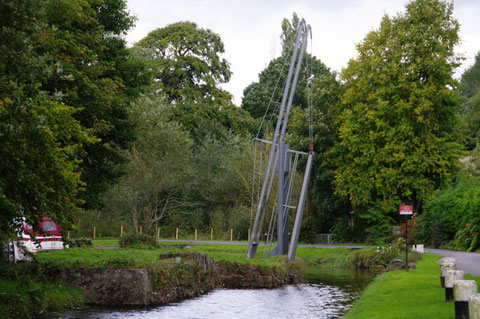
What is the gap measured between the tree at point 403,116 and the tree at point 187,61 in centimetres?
2592

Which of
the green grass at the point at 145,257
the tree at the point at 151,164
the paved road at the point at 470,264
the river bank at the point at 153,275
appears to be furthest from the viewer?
the tree at the point at 151,164

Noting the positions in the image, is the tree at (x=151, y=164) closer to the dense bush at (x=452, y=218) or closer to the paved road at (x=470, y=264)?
the dense bush at (x=452, y=218)

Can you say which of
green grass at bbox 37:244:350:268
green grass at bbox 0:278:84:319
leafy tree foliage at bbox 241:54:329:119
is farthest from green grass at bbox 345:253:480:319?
leafy tree foliage at bbox 241:54:329:119

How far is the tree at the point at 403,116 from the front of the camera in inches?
1668

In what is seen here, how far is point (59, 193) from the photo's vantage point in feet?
48.1

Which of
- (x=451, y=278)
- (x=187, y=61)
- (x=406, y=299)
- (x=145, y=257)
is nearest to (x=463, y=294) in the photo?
(x=451, y=278)

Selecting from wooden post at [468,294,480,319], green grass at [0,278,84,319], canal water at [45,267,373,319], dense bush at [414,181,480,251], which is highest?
dense bush at [414,181,480,251]

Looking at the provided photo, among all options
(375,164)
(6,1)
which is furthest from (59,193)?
(375,164)

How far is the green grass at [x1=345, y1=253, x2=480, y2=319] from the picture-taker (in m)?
13.7

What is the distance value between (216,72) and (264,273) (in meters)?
48.3

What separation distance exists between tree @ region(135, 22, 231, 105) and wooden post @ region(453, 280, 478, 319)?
2275 inches

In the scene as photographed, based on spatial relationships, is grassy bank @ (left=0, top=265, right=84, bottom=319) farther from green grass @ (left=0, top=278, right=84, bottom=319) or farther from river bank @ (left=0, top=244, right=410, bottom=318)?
river bank @ (left=0, top=244, right=410, bottom=318)

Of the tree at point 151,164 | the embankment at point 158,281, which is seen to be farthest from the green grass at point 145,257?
the tree at point 151,164

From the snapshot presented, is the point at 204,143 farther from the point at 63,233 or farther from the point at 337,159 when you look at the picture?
the point at 63,233
